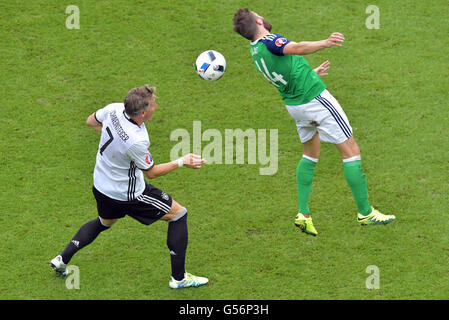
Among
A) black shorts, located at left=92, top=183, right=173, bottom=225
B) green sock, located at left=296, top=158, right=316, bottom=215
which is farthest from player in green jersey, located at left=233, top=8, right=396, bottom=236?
black shorts, located at left=92, top=183, right=173, bottom=225

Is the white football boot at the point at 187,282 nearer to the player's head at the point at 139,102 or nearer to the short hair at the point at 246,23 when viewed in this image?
the player's head at the point at 139,102

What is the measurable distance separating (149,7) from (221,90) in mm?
2402

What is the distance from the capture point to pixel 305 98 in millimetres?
7668

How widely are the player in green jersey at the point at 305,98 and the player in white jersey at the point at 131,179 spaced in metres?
1.46

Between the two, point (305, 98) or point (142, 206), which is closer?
point (142, 206)

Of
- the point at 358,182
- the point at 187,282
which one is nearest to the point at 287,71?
the point at 358,182

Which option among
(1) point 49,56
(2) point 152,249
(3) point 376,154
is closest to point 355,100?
(3) point 376,154

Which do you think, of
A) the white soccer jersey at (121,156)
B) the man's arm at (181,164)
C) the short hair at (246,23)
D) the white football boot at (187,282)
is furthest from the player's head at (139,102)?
the white football boot at (187,282)

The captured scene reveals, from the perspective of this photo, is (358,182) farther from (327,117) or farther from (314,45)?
(314,45)

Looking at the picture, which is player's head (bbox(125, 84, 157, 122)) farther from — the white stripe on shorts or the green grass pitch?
the green grass pitch

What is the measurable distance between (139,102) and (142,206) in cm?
115

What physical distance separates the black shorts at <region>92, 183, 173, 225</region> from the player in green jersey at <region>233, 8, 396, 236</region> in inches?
70.3

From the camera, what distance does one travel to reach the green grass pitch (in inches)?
297

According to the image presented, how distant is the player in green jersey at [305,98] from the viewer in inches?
295
